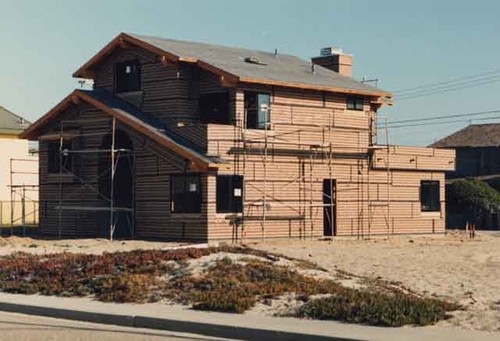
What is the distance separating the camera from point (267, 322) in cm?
1567

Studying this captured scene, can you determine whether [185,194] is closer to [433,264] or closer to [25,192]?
[433,264]

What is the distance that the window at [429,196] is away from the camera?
4594 centimetres

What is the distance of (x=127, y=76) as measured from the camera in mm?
42125

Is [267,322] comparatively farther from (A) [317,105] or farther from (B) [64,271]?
(A) [317,105]

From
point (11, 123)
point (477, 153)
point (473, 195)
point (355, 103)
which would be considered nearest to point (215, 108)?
point (355, 103)

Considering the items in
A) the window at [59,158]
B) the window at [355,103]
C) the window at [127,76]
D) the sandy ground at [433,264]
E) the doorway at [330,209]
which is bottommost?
the sandy ground at [433,264]

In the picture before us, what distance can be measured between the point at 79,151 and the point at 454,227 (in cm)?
2911

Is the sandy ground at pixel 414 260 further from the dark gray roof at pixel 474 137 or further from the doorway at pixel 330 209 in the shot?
the dark gray roof at pixel 474 137

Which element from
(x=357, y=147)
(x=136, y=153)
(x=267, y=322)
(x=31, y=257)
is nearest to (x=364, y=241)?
(x=357, y=147)

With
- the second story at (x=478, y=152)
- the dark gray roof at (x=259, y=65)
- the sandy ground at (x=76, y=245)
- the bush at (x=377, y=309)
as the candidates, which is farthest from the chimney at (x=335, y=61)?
the bush at (x=377, y=309)

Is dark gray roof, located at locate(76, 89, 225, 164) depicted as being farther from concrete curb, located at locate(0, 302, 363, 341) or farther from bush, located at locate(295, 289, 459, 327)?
bush, located at locate(295, 289, 459, 327)

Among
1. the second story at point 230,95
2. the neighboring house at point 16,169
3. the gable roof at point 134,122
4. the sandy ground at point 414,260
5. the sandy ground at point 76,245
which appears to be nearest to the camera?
the sandy ground at point 414,260

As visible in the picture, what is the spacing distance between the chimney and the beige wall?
19.1 m

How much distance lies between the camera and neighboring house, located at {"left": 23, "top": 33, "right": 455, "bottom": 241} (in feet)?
123
